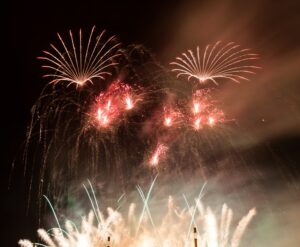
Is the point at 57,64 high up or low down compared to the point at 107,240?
up

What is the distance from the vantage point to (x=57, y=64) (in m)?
32.3

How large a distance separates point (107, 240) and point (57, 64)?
19.8 meters

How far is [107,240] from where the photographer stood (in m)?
42.8

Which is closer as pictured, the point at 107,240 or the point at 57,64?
the point at 57,64
